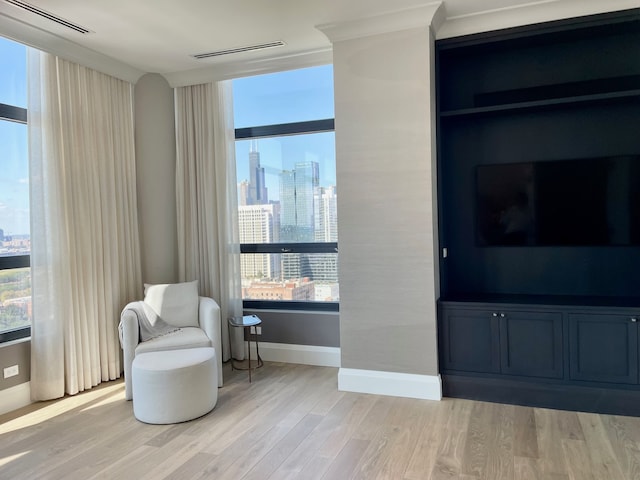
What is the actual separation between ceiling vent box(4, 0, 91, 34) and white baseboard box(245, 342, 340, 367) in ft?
10.5

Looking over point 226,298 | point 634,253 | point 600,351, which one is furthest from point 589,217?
point 226,298

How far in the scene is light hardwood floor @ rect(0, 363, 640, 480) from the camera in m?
2.53

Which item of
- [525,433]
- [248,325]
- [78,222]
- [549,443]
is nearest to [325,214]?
[248,325]

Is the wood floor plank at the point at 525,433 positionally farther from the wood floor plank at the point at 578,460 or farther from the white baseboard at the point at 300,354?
the white baseboard at the point at 300,354

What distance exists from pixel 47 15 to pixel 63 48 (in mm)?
485

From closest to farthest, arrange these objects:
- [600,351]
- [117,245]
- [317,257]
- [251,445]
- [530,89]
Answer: [251,445]
[600,351]
[530,89]
[117,245]
[317,257]

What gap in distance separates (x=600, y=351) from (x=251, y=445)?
8.10ft

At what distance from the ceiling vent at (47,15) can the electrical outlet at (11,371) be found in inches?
104

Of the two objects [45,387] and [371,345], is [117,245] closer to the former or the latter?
[45,387]

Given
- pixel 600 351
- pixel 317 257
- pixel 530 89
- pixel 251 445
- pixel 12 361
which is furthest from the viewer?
pixel 317 257

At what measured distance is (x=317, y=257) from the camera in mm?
4562

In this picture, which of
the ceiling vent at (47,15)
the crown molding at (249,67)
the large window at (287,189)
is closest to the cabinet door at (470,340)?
the large window at (287,189)

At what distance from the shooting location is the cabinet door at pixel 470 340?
347cm

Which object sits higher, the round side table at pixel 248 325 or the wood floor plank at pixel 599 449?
the round side table at pixel 248 325
